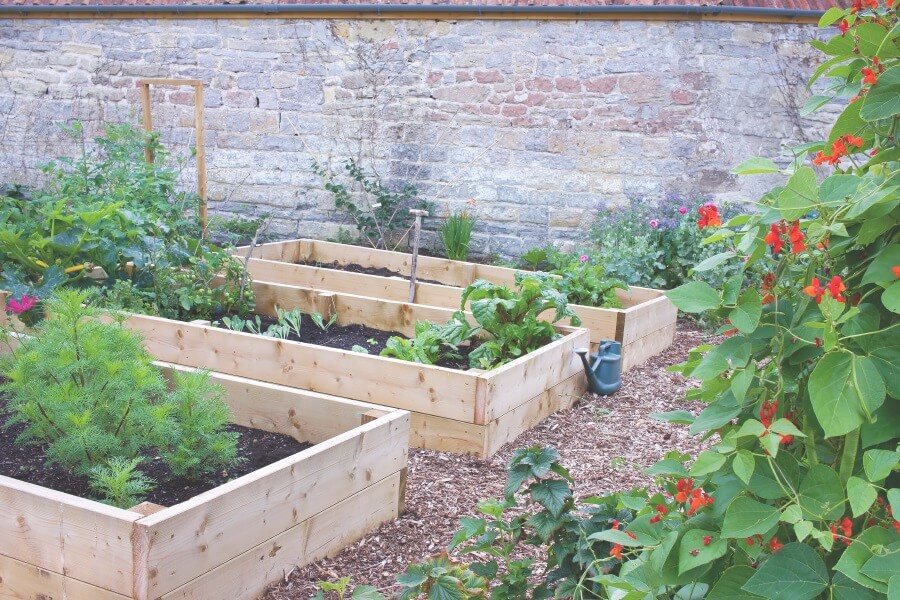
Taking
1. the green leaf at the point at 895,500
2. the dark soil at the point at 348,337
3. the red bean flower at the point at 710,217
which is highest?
the red bean flower at the point at 710,217

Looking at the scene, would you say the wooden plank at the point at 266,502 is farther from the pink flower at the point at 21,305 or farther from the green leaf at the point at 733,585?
the pink flower at the point at 21,305

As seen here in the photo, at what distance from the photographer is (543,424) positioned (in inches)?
177

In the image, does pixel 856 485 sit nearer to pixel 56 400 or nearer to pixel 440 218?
pixel 56 400

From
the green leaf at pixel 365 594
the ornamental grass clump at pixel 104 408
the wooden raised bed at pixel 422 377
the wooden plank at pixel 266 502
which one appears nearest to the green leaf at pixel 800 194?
the green leaf at pixel 365 594

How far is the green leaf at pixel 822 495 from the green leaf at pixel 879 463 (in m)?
0.07

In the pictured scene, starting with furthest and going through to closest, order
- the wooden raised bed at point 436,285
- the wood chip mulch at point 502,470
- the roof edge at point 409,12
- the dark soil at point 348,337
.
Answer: the roof edge at point 409,12
the wooden raised bed at point 436,285
the dark soil at point 348,337
the wood chip mulch at point 502,470

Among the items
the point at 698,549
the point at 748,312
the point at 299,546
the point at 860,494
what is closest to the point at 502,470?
the point at 299,546

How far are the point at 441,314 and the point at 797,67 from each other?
4540 millimetres

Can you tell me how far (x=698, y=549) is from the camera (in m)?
1.24

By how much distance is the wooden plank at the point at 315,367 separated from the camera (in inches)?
158

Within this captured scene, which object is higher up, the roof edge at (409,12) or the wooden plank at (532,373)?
the roof edge at (409,12)

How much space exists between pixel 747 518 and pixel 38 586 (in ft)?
7.24

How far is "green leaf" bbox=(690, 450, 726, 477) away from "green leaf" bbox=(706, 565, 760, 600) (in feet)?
0.47

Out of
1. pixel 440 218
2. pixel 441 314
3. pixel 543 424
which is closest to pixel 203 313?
pixel 441 314
